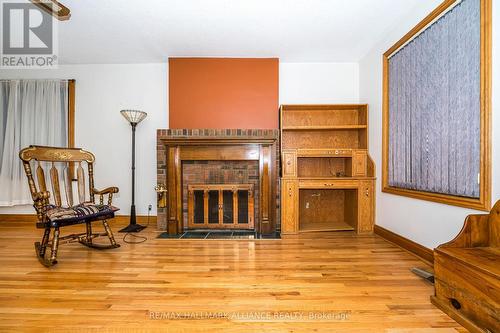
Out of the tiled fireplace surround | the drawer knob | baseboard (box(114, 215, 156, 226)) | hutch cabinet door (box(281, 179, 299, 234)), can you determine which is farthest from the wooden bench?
baseboard (box(114, 215, 156, 226))

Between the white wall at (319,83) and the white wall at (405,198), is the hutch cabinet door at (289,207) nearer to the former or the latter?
the white wall at (405,198)

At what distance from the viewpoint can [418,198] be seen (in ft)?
7.46

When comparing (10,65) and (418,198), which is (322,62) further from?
(10,65)

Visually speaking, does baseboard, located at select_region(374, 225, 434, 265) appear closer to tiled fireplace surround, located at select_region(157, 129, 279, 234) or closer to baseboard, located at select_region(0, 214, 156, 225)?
tiled fireplace surround, located at select_region(157, 129, 279, 234)

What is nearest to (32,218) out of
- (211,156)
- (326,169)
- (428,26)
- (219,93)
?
(211,156)

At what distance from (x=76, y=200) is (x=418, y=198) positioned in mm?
4302

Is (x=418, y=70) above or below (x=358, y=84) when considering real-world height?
below

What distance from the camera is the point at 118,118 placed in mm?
3602

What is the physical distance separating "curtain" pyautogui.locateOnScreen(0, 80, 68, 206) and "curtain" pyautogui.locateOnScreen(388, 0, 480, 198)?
4.46 metres

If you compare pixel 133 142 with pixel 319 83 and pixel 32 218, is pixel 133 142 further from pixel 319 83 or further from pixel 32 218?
pixel 319 83

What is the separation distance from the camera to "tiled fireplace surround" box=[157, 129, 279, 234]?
123 inches

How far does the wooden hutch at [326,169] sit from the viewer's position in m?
3.05

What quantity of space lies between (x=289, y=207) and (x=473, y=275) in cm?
192

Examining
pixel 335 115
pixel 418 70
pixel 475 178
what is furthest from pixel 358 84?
pixel 475 178
